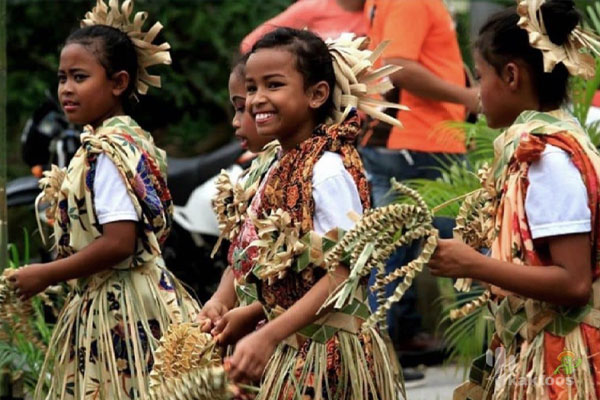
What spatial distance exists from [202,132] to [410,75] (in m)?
5.49

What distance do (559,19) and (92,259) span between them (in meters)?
1.83

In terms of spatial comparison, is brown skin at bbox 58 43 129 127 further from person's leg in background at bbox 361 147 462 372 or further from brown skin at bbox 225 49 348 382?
person's leg in background at bbox 361 147 462 372

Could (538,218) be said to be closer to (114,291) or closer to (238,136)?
(238,136)

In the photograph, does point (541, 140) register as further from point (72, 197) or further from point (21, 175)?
point (21, 175)

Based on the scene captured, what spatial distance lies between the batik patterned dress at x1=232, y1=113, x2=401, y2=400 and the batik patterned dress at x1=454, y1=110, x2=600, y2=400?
381 millimetres

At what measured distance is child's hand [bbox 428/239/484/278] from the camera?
366 centimetres

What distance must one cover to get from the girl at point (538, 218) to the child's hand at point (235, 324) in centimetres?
72

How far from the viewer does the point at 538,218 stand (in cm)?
382

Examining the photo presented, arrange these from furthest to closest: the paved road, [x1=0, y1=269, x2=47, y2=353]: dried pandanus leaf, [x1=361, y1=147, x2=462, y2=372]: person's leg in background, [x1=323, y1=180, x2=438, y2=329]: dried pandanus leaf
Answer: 1. [x1=361, y1=147, x2=462, y2=372]: person's leg in background
2. the paved road
3. [x1=0, y1=269, x2=47, y2=353]: dried pandanus leaf
4. [x1=323, y1=180, x2=438, y2=329]: dried pandanus leaf

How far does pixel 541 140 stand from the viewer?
389 cm

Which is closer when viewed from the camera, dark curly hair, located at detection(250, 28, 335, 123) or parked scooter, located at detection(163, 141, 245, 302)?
dark curly hair, located at detection(250, 28, 335, 123)

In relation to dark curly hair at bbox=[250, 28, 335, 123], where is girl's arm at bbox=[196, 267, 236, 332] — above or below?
below

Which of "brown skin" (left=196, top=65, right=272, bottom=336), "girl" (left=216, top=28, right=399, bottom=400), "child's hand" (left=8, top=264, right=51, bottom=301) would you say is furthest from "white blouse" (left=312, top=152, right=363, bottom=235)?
"child's hand" (left=8, top=264, right=51, bottom=301)

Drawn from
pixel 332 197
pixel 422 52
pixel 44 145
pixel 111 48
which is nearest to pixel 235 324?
pixel 332 197
